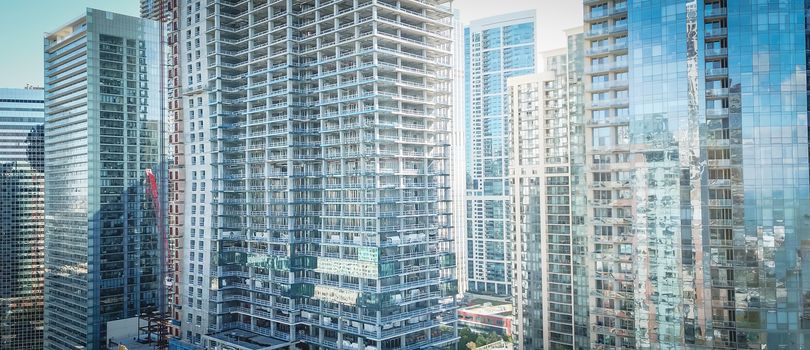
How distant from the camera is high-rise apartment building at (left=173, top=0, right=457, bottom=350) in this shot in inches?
3209

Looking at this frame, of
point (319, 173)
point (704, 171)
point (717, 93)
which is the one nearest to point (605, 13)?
point (717, 93)

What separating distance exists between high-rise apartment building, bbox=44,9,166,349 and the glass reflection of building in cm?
9836

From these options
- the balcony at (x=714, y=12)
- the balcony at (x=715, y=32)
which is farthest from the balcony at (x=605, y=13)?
the balcony at (x=715, y=32)

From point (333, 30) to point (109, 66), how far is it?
67878 mm

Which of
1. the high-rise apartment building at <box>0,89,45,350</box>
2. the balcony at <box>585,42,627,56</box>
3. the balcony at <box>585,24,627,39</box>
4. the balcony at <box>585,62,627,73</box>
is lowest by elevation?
the high-rise apartment building at <box>0,89,45,350</box>

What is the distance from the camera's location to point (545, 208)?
324ft

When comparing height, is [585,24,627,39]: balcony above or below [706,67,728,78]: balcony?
above

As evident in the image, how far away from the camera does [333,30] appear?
84.4 m

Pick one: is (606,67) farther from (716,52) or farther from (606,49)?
(716,52)

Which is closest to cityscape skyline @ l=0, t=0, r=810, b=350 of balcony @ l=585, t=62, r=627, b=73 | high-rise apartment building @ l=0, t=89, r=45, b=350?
balcony @ l=585, t=62, r=627, b=73

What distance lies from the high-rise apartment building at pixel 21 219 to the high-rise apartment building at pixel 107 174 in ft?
80.2

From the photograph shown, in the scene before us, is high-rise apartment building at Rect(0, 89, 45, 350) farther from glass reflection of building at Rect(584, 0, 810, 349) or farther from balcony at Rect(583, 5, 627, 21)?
balcony at Rect(583, 5, 627, 21)

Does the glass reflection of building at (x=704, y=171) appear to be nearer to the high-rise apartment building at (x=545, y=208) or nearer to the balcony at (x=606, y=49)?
the balcony at (x=606, y=49)

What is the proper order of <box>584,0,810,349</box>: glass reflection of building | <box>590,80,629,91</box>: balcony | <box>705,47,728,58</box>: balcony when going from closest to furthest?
<box>584,0,810,349</box>: glass reflection of building → <box>705,47,728,58</box>: balcony → <box>590,80,629,91</box>: balcony
